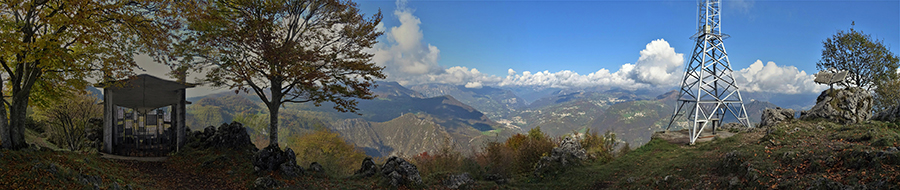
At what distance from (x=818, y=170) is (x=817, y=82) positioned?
15129 millimetres

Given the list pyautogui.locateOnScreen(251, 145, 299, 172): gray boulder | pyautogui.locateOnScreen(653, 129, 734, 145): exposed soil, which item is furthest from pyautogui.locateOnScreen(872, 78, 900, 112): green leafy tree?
pyautogui.locateOnScreen(251, 145, 299, 172): gray boulder

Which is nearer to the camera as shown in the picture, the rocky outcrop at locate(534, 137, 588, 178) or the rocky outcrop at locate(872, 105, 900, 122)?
the rocky outcrop at locate(872, 105, 900, 122)

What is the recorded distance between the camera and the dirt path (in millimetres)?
11379

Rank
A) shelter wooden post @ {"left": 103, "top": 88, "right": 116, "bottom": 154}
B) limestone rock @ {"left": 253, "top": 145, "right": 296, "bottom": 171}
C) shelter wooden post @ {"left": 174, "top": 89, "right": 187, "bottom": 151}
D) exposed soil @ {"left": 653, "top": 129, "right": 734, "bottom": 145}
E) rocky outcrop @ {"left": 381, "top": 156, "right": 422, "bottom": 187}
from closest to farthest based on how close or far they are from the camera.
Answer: limestone rock @ {"left": 253, "top": 145, "right": 296, "bottom": 171}
rocky outcrop @ {"left": 381, "top": 156, "right": 422, "bottom": 187}
shelter wooden post @ {"left": 103, "top": 88, "right": 116, "bottom": 154}
shelter wooden post @ {"left": 174, "top": 89, "right": 187, "bottom": 151}
exposed soil @ {"left": 653, "top": 129, "right": 734, "bottom": 145}

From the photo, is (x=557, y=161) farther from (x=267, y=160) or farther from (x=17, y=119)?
(x=17, y=119)

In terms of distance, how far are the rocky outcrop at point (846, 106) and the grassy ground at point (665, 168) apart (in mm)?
1509

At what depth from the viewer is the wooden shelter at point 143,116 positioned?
14.2 metres

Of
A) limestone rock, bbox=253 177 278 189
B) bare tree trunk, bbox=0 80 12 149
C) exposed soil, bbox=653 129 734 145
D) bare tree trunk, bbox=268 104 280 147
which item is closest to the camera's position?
bare tree trunk, bbox=0 80 12 149

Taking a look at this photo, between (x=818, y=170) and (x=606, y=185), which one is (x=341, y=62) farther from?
(x=818, y=170)

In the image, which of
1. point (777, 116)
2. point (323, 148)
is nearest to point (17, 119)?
point (323, 148)

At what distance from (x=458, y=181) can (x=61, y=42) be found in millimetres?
14483

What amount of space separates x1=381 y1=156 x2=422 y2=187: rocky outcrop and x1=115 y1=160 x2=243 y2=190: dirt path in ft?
19.0

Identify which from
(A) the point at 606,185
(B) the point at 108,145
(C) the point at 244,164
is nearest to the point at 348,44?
(C) the point at 244,164

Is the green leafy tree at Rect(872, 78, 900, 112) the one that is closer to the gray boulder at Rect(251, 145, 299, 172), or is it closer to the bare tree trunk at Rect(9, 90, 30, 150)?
the gray boulder at Rect(251, 145, 299, 172)
